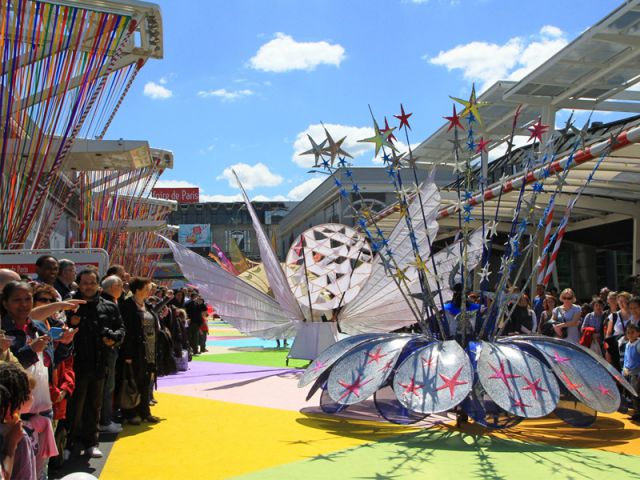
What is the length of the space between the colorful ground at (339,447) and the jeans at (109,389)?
0.30 m

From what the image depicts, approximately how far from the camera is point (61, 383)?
5.33 m

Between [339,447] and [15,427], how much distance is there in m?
3.89

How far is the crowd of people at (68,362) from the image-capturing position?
10.8 feet

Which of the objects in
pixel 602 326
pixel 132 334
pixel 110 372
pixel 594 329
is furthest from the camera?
pixel 602 326

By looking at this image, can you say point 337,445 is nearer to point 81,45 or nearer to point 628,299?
point 628,299

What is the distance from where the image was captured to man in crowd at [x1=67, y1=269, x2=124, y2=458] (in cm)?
599

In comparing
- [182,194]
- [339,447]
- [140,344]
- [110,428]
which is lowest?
[339,447]

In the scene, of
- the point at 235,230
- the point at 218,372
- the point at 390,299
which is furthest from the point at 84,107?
the point at 235,230

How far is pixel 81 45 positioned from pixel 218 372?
719 centimetres

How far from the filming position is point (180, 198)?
3492 inches

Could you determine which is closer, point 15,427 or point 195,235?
point 15,427

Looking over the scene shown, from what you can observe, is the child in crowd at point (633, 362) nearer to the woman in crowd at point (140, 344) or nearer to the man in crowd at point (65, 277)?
the woman in crowd at point (140, 344)

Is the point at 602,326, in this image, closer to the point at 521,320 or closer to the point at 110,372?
the point at 521,320

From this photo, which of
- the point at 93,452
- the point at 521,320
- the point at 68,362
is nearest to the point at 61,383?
the point at 68,362
